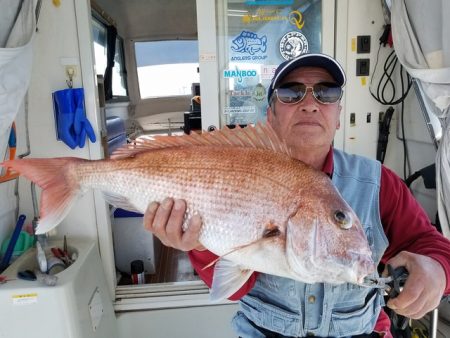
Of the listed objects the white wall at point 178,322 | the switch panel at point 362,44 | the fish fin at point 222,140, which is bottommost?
the white wall at point 178,322

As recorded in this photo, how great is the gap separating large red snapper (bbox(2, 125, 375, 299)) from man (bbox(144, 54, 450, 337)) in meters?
0.13

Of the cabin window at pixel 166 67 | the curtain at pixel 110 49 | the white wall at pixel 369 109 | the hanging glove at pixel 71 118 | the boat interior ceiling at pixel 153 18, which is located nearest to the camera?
the hanging glove at pixel 71 118

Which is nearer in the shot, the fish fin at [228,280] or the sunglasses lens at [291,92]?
the fish fin at [228,280]

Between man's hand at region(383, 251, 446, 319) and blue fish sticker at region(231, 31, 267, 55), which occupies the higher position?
blue fish sticker at region(231, 31, 267, 55)

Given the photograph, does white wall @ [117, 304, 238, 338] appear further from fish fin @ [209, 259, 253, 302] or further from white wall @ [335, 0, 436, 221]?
fish fin @ [209, 259, 253, 302]

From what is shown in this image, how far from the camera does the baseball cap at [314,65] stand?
1165 millimetres

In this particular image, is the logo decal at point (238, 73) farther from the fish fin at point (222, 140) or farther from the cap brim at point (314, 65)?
the fish fin at point (222, 140)

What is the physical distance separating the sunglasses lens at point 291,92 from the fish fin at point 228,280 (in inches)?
25.4

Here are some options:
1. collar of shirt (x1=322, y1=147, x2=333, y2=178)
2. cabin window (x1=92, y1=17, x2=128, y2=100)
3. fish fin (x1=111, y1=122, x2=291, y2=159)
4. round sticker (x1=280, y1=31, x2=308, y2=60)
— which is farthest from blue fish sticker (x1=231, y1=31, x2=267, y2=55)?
cabin window (x1=92, y1=17, x2=128, y2=100)

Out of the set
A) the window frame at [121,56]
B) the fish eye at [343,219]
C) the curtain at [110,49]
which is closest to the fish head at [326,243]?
the fish eye at [343,219]

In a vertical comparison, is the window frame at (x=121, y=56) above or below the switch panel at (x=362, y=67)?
above

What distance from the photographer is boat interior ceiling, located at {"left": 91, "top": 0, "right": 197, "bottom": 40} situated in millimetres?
5086

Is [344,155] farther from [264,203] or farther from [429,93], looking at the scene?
[429,93]

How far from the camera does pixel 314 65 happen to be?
1209mm
